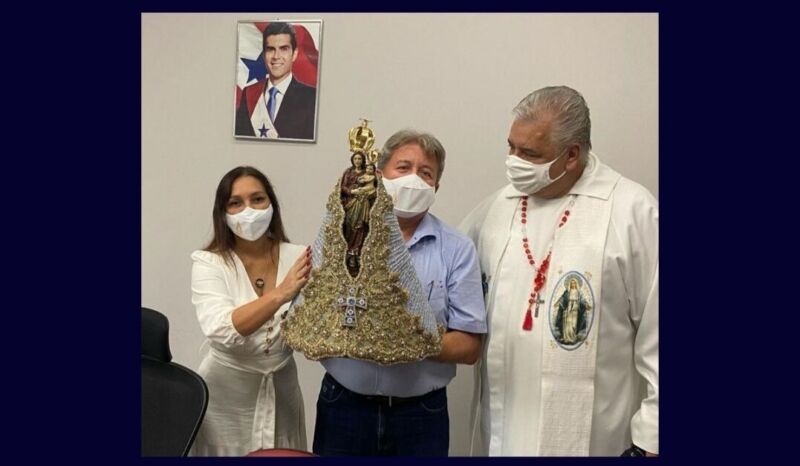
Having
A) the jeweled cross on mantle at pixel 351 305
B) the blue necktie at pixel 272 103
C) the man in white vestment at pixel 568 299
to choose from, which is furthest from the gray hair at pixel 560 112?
the blue necktie at pixel 272 103

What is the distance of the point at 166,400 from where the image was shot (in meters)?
1.92

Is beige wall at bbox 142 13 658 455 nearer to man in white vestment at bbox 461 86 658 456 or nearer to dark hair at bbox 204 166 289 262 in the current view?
dark hair at bbox 204 166 289 262

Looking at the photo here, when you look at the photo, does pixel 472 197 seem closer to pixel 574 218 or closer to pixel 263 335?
pixel 574 218

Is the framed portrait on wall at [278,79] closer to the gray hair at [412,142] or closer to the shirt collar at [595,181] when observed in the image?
the gray hair at [412,142]

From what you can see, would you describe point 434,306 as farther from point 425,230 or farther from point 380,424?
point 380,424

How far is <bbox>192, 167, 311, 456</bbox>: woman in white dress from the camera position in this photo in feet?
6.10

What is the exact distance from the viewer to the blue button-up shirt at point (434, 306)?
5.60ft

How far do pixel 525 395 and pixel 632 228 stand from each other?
56 centimetres

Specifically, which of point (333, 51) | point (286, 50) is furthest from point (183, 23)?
point (333, 51)

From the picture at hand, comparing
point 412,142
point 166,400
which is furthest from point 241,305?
point 412,142

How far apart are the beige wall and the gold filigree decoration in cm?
51

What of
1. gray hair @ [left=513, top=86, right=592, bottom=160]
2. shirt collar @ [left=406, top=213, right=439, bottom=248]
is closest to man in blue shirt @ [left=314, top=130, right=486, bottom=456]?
shirt collar @ [left=406, top=213, right=439, bottom=248]

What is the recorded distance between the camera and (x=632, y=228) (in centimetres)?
181

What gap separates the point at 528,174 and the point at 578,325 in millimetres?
438
